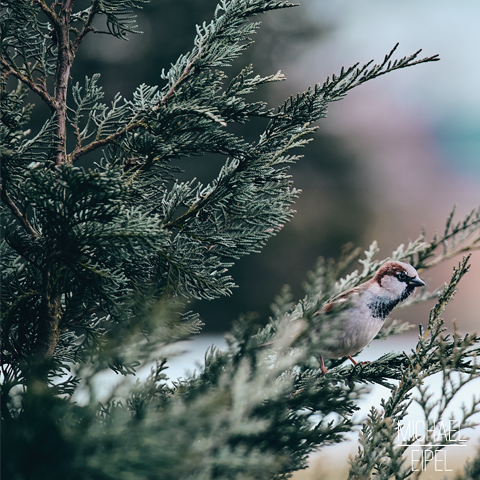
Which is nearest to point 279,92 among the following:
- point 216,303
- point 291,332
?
point 216,303

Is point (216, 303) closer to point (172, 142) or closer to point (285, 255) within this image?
point (285, 255)

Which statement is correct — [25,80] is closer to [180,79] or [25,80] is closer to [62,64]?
[62,64]

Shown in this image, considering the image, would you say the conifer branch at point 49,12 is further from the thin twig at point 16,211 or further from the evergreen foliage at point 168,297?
the thin twig at point 16,211

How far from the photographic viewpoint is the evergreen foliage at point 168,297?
0.38 m

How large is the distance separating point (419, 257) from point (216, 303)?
3212 mm

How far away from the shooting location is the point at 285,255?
3934mm

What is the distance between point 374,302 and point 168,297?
32cm

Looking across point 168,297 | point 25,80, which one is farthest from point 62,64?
point 168,297

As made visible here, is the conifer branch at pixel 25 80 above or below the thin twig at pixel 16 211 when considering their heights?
above

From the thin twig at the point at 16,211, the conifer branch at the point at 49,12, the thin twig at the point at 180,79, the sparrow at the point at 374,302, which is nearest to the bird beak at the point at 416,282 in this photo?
the sparrow at the point at 374,302

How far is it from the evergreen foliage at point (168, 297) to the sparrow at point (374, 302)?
0.12 ft

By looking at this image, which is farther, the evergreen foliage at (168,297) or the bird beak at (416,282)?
the bird beak at (416,282)

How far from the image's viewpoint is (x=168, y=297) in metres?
0.62

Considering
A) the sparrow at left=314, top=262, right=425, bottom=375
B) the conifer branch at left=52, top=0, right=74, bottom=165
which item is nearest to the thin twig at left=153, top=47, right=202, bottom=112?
the conifer branch at left=52, top=0, right=74, bottom=165
